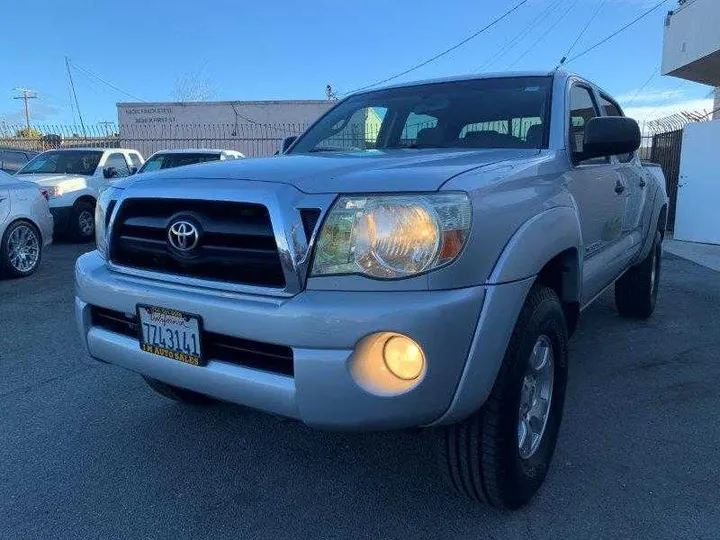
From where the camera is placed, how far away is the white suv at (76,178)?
32.9 feet

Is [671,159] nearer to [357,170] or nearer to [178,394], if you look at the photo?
[178,394]

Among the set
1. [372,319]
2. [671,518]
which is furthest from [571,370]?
[372,319]

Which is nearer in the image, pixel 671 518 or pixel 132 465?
pixel 671 518

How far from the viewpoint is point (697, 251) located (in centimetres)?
956

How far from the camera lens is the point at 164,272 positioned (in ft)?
7.82

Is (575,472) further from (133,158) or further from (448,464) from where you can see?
(133,158)

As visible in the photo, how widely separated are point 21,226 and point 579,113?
648 cm

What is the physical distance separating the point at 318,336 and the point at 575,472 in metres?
1.55

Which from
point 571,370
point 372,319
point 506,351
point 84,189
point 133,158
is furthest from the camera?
point 133,158

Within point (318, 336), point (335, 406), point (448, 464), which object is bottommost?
point (448, 464)

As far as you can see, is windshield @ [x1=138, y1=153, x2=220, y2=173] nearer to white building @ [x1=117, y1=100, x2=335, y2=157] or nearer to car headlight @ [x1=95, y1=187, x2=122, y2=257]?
car headlight @ [x1=95, y1=187, x2=122, y2=257]

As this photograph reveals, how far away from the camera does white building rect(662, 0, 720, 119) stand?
1224cm

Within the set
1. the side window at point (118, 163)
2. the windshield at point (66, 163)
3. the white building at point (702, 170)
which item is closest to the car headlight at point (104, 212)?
the windshield at point (66, 163)

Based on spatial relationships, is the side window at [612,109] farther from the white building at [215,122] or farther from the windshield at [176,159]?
the white building at [215,122]
